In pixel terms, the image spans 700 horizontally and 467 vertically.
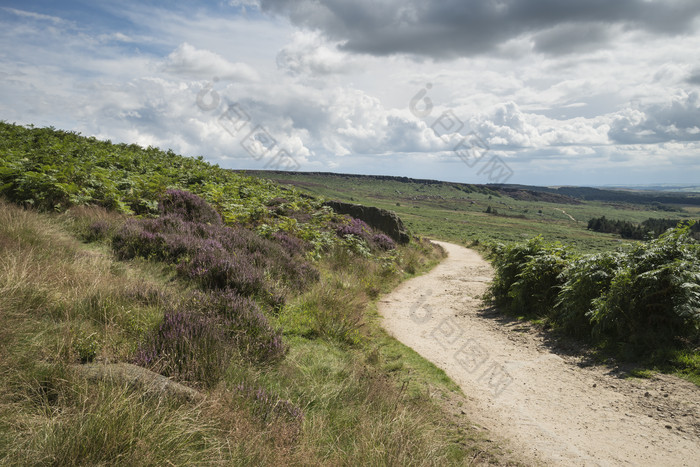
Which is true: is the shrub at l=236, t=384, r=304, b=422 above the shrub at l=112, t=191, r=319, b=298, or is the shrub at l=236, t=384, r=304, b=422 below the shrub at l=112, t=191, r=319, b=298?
below

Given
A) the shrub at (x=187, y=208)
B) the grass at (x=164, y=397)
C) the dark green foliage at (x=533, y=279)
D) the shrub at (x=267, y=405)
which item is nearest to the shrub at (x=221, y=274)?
the grass at (x=164, y=397)

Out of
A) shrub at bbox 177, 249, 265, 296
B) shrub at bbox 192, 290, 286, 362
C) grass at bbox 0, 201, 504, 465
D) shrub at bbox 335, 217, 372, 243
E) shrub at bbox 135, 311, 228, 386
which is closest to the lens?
grass at bbox 0, 201, 504, 465

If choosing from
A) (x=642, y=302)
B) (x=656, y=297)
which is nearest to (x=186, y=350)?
(x=642, y=302)

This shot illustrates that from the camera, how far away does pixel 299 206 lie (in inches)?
712

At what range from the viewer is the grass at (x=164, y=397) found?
8.59 ft

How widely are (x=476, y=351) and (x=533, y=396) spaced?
6.40 ft

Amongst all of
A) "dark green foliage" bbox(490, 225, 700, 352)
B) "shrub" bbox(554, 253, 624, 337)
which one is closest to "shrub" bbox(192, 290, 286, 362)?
"dark green foliage" bbox(490, 225, 700, 352)

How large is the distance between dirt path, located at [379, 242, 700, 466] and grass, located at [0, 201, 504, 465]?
25.3 inches

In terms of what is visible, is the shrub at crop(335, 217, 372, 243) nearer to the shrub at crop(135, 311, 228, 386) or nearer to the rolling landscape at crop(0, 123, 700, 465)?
the rolling landscape at crop(0, 123, 700, 465)

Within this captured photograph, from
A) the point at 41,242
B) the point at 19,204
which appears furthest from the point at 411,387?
the point at 19,204

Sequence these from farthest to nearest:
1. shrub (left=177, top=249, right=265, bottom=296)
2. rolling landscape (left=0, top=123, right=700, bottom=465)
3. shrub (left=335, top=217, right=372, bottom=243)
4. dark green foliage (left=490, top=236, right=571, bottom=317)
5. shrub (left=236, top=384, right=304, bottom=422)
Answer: shrub (left=335, top=217, right=372, bottom=243) < dark green foliage (left=490, top=236, right=571, bottom=317) < shrub (left=177, top=249, right=265, bottom=296) < shrub (left=236, top=384, right=304, bottom=422) < rolling landscape (left=0, top=123, right=700, bottom=465)

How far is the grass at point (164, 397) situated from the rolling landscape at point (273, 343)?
0.02 metres

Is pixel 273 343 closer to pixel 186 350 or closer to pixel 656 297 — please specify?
pixel 186 350

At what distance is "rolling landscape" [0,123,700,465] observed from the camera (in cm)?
300
